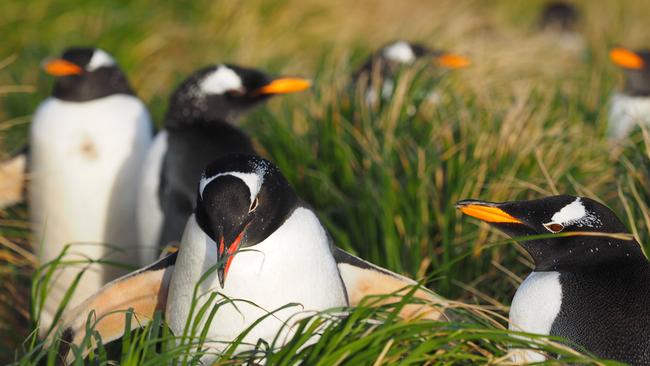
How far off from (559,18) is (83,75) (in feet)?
25.2

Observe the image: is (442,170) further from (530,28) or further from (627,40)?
(530,28)

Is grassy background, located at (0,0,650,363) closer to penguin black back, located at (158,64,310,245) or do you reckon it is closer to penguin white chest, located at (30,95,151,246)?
penguin white chest, located at (30,95,151,246)

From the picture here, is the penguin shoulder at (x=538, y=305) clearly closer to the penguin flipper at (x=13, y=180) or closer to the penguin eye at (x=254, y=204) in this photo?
the penguin eye at (x=254, y=204)

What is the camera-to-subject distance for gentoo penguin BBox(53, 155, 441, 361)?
2.70 metres

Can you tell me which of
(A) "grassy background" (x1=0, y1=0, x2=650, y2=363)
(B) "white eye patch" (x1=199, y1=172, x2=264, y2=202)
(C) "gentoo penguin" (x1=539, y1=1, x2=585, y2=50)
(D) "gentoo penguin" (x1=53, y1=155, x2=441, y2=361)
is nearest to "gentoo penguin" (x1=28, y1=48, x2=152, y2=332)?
(A) "grassy background" (x1=0, y1=0, x2=650, y2=363)

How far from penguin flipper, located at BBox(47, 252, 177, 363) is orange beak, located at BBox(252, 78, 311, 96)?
54.6 inches

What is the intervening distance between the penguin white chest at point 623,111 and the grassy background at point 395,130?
7 centimetres

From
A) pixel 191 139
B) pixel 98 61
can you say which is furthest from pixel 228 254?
pixel 98 61

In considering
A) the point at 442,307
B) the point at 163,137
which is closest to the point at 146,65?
the point at 163,137

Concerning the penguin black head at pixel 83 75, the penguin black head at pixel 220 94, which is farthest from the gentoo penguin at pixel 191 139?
the penguin black head at pixel 83 75

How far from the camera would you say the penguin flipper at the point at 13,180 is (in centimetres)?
456

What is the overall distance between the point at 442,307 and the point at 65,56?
2593 millimetres

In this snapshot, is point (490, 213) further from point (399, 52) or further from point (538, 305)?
point (399, 52)

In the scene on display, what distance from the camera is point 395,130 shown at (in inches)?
183
